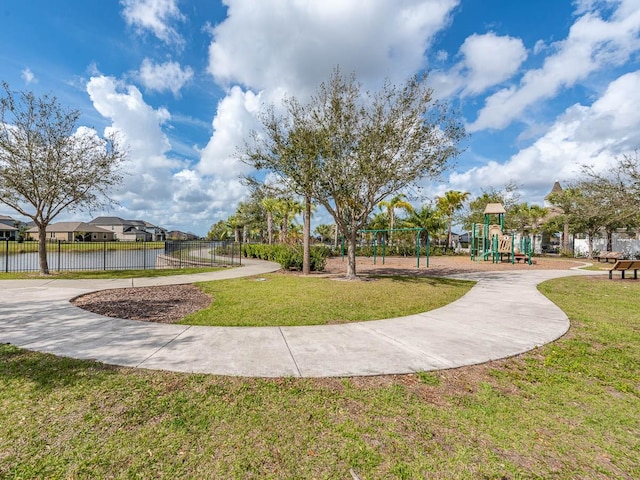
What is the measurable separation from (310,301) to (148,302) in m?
3.91

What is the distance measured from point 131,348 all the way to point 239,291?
472 centimetres

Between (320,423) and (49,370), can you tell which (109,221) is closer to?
(49,370)

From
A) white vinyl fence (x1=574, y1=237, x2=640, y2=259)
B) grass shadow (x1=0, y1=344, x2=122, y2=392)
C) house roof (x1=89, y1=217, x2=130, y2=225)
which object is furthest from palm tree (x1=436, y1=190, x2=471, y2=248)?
house roof (x1=89, y1=217, x2=130, y2=225)

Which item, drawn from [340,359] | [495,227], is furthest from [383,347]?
[495,227]

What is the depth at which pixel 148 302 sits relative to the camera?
7512mm

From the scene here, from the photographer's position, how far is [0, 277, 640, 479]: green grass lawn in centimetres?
218

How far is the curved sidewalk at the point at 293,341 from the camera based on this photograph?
3855mm

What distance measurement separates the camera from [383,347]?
4500 millimetres

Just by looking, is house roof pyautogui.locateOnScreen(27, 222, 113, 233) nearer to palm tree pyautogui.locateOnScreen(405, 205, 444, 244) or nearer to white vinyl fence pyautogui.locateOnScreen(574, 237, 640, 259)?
palm tree pyautogui.locateOnScreen(405, 205, 444, 244)

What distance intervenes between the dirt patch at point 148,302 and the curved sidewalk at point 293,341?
1.31 ft

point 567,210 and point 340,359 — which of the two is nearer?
point 340,359

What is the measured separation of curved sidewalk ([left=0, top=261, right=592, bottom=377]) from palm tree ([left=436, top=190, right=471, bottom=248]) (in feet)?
90.6

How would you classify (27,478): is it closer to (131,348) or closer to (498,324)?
(131,348)

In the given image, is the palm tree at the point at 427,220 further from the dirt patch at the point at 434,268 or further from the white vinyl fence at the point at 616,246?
the white vinyl fence at the point at 616,246
